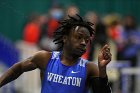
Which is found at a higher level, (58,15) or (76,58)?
(58,15)

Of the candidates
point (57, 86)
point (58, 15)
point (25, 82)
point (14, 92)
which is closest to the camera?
point (57, 86)

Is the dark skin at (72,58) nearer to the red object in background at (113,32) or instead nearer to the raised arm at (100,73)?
the raised arm at (100,73)

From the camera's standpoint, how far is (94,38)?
15305 millimetres

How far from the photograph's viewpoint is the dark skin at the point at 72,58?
794 cm

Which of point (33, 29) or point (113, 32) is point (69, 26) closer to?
point (113, 32)

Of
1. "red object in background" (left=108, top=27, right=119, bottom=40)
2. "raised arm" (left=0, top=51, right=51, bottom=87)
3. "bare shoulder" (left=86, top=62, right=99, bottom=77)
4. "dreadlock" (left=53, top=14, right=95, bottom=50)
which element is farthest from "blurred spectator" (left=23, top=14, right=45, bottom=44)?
"bare shoulder" (left=86, top=62, right=99, bottom=77)

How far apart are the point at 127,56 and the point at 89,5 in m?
4.94

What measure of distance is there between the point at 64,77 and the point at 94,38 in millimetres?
7040

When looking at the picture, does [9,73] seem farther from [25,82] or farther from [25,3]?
[25,3]

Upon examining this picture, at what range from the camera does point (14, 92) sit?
15.0 meters

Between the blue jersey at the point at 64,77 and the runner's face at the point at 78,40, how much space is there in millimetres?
201

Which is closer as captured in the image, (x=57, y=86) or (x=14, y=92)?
(x=57, y=86)

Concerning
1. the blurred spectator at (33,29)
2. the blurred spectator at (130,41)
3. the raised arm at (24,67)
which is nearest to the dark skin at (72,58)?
the raised arm at (24,67)

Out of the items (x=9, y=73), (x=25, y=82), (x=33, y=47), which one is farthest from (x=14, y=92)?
(x=9, y=73)
